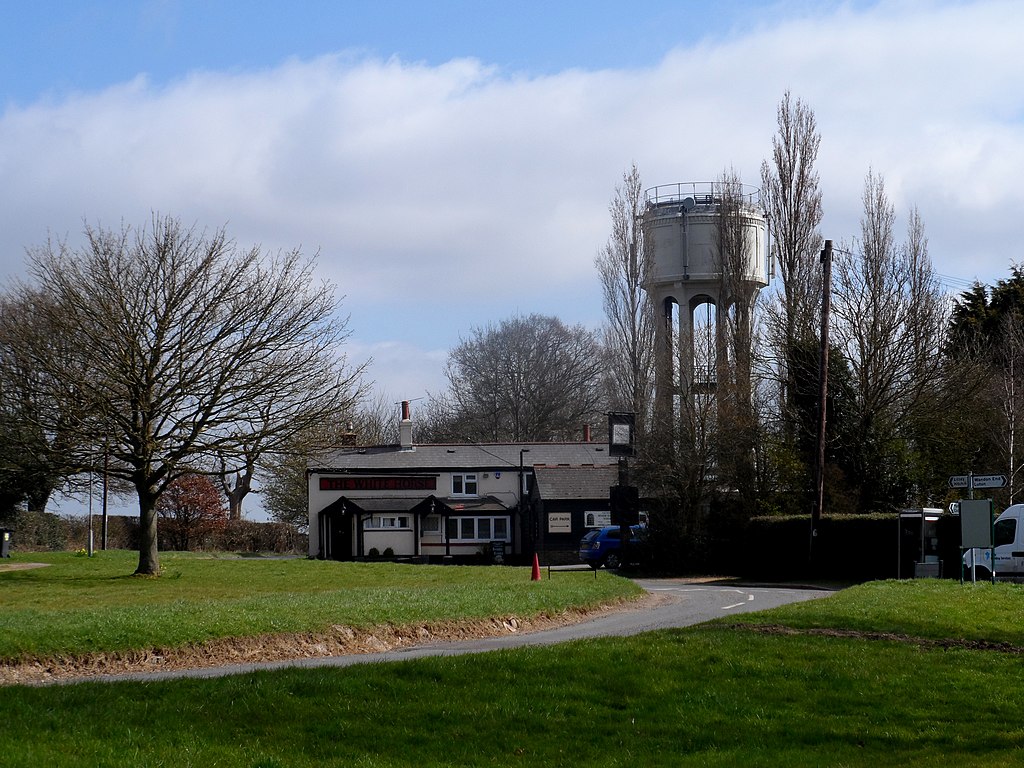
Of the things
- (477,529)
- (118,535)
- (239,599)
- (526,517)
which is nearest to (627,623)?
(239,599)

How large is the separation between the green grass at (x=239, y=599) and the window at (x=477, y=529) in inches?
889

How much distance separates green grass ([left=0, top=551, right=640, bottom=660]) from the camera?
1653 cm

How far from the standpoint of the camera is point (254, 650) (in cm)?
1691

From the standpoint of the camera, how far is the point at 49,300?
30.9 meters

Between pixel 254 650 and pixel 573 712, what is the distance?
25.9ft

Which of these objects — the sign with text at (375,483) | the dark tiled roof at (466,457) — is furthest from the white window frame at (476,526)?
the dark tiled roof at (466,457)

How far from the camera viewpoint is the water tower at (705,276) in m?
44.6

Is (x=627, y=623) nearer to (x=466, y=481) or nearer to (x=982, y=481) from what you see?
(x=982, y=481)

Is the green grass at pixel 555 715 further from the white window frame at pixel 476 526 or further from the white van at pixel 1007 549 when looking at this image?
the white window frame at pixel 476 526

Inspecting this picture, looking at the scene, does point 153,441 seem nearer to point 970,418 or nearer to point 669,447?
point 669,447

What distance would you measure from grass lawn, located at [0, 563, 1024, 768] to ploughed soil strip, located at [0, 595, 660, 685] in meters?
4.34

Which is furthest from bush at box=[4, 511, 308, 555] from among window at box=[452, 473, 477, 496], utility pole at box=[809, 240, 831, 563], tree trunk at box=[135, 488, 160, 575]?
utility pole at box=[809, 240, 831, 563]

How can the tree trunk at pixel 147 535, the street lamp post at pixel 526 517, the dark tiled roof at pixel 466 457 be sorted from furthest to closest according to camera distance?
the dark tiled roof at pixel 466 457 < the street lamp post at pixel 526 517 < the tree trunk at pixel 147 535

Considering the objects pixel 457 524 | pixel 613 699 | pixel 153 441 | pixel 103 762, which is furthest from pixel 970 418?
pixel 103 762
